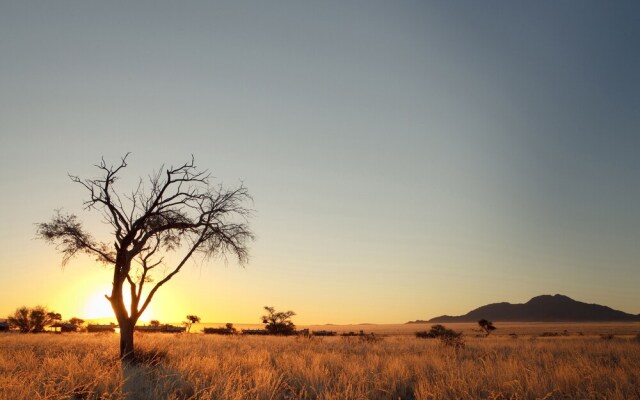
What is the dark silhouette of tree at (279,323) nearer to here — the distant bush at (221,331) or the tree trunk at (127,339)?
the distant bush at (221,331)

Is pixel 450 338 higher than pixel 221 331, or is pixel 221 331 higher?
pixel 221 331

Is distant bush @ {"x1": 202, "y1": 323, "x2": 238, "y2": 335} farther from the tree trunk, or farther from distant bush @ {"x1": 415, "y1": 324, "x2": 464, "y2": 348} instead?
the tree trunk

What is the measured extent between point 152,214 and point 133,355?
4.76 meters

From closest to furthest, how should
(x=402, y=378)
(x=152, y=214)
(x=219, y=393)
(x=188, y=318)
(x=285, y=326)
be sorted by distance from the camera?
(x=219, y=393) → (x=402, y=378) → (x=152, y=214) → (x=285, y=326) → (x=188, y=318)

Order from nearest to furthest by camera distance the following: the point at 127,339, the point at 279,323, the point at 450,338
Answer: the point at 127,339 → the point at 450,338 → the point at 279,323

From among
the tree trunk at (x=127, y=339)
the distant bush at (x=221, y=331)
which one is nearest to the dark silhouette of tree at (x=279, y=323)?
the distant bush at (x=221, y=331)

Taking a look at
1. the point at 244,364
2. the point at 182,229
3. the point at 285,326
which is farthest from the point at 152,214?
the point at 285,326

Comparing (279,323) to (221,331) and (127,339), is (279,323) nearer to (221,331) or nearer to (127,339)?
(221,331)

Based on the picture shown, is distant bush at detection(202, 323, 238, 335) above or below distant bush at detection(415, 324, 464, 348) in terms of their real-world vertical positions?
above

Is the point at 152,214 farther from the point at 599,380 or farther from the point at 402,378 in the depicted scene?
the point at 599,380

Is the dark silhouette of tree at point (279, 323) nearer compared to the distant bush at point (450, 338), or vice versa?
the distant bush at point (450, 338)

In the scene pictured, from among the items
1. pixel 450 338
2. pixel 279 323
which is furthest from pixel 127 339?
pixel 279 323

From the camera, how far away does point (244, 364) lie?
13141 mm

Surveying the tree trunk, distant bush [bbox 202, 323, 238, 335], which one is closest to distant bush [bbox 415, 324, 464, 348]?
the tree trunk
